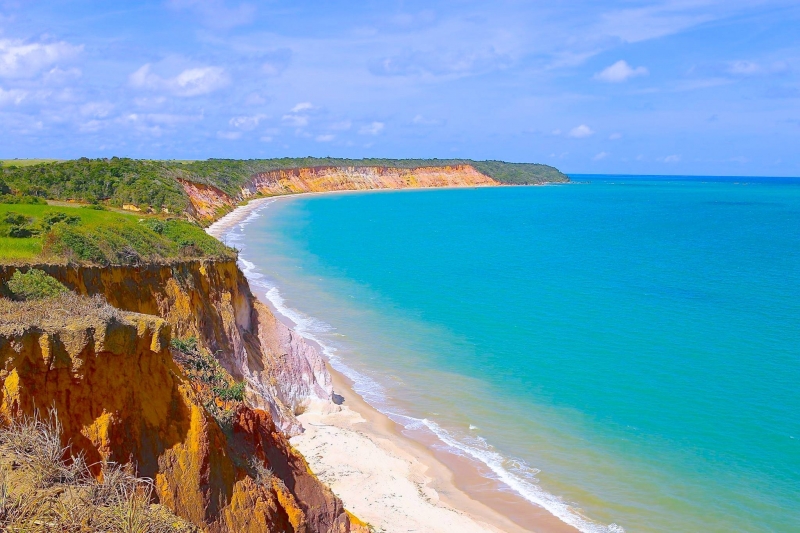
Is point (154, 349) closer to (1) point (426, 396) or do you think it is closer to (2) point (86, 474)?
(2) point (86, 474)

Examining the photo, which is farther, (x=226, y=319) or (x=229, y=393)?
(x=226, y=319)

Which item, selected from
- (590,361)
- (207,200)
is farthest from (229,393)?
(207,200)

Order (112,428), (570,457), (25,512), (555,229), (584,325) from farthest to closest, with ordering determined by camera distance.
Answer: (555,229), (584,325), (570,457), (112,428), (25,512)

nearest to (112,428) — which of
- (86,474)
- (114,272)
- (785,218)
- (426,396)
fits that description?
(86,474)

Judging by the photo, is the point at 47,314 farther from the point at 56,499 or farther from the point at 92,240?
the point at 92,240

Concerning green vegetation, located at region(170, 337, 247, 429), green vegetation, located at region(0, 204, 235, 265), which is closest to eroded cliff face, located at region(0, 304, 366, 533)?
green vegetation, located at region(170, 337, 247, 429)

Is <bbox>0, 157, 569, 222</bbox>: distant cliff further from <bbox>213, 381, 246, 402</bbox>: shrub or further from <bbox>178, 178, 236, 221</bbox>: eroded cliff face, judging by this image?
<bbox>213, 381, 246, 402</bbox>: shrub

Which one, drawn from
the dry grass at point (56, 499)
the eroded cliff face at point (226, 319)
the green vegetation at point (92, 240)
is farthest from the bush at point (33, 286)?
the dry grass at point (56, 499)
